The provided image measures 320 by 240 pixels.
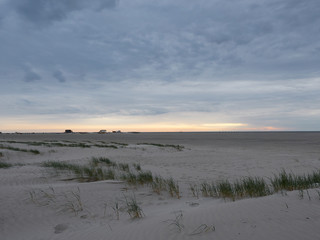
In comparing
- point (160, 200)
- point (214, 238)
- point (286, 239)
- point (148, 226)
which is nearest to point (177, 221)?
point (148, 226)

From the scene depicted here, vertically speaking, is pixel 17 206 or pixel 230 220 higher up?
pixel 230 220

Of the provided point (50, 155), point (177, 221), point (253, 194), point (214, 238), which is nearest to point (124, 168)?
point (253, 194)

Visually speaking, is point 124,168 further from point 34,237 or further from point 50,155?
point 50,155

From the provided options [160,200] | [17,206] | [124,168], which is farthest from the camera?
[124,168]

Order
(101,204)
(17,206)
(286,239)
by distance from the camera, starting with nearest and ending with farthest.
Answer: (286,239) → (17,206) → (101,204)

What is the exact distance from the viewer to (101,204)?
18.6 feet

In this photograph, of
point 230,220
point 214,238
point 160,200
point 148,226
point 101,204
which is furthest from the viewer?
point 160,200

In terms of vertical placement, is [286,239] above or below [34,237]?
above

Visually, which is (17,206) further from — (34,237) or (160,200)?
(160,200)

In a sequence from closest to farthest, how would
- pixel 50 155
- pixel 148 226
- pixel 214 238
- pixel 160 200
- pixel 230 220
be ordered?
pixel 214 238 → pixel 230 220 → pixel 148 226 → pixel 160 200 → pixel 50 155

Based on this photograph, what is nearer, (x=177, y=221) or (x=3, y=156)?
(x=177, y=221)

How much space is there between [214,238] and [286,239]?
926mm

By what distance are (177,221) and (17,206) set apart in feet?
13.4

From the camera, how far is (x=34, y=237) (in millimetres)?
3996
